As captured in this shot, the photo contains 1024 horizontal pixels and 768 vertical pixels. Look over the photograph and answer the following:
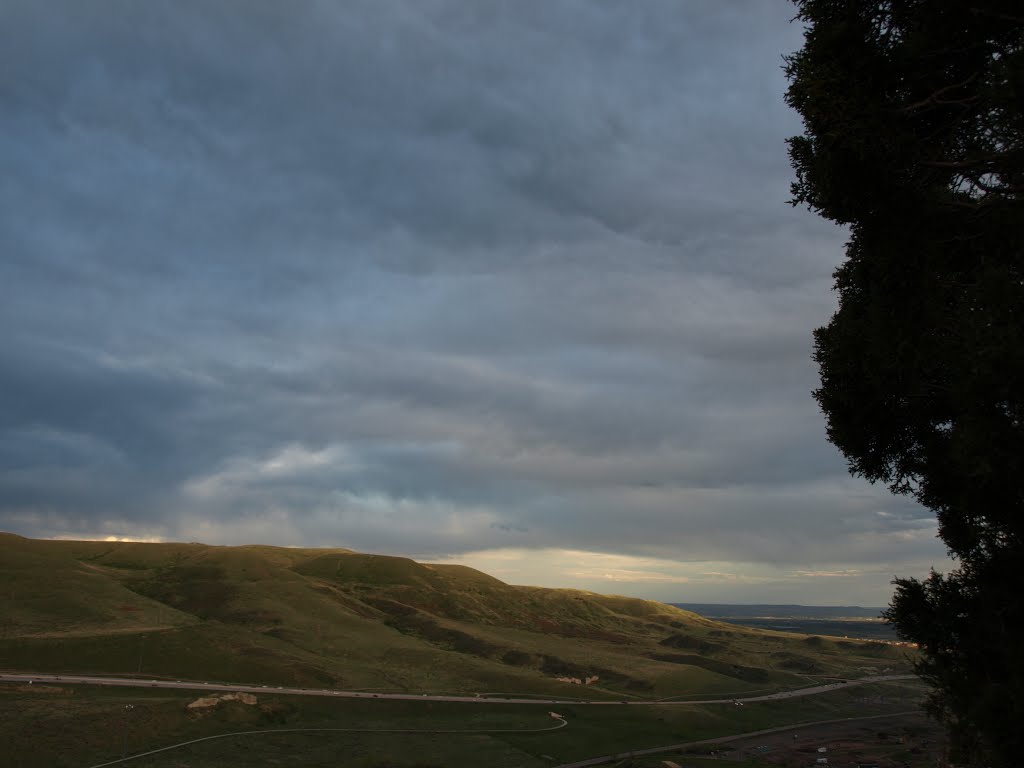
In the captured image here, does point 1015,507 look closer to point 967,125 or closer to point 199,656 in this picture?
point 967,125

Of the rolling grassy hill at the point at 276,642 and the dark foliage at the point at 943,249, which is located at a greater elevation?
the dark foliage at the point at 943,249

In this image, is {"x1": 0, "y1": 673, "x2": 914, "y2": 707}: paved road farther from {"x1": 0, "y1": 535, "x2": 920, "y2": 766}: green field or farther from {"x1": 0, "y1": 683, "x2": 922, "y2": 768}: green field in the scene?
{"x1": 0, "y1": 535, "x2": 920, "y2": 766}: green field

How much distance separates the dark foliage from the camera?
49.1ft

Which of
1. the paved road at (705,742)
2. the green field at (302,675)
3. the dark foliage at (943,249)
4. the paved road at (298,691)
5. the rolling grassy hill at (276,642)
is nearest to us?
the dark foliage at (943,249)

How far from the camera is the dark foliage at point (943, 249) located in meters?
15.0

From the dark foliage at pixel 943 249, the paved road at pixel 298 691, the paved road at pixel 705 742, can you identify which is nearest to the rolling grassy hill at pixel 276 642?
the paved road at pixel 298 691

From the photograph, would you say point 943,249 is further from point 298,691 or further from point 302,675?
point 302,675

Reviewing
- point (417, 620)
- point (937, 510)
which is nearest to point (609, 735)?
point (417, 620)

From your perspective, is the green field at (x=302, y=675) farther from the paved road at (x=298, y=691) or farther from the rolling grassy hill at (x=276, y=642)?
the paved road at (x=298, y=691)

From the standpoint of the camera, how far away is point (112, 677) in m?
106

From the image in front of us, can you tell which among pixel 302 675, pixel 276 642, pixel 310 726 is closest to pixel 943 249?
pixel 310 726

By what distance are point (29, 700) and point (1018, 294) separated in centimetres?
10935

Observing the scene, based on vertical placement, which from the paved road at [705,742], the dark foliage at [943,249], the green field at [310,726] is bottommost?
the paved road at [705,742]

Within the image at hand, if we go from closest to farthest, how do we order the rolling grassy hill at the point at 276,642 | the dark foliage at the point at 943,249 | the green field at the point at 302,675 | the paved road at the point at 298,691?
the dark foliage at the point at 943,249 < the green field at the point at 302,675 < the paved road at the point at 298,691 < the rolling grassy hill at the point at 276,642
